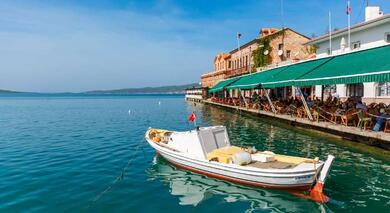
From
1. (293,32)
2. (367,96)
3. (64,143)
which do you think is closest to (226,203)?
(64,143)

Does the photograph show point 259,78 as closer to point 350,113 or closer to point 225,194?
point 350,113

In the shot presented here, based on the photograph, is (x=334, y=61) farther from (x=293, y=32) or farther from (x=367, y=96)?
(x=293, y=32)

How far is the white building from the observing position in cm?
2433

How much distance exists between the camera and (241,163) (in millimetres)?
10961

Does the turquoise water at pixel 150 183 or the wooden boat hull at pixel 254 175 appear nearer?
the turquoise water at pixel 150 183

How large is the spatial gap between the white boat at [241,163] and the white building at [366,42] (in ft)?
42.7

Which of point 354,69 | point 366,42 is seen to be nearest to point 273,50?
point 366,42

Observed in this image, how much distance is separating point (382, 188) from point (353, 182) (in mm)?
913

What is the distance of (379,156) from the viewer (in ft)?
48.1

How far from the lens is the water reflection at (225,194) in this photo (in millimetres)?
9336

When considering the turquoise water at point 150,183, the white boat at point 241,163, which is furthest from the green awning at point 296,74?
the white boat at point 241,163

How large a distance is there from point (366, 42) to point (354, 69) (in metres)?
11.9

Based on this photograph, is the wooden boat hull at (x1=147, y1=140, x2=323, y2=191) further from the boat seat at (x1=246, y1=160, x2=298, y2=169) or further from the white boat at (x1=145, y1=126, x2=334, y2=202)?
the boat seat at (x1=246, y1=160, x2=298, y2=169)

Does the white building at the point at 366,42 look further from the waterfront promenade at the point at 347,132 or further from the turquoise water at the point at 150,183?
the turquoise water at the point at 150,183
